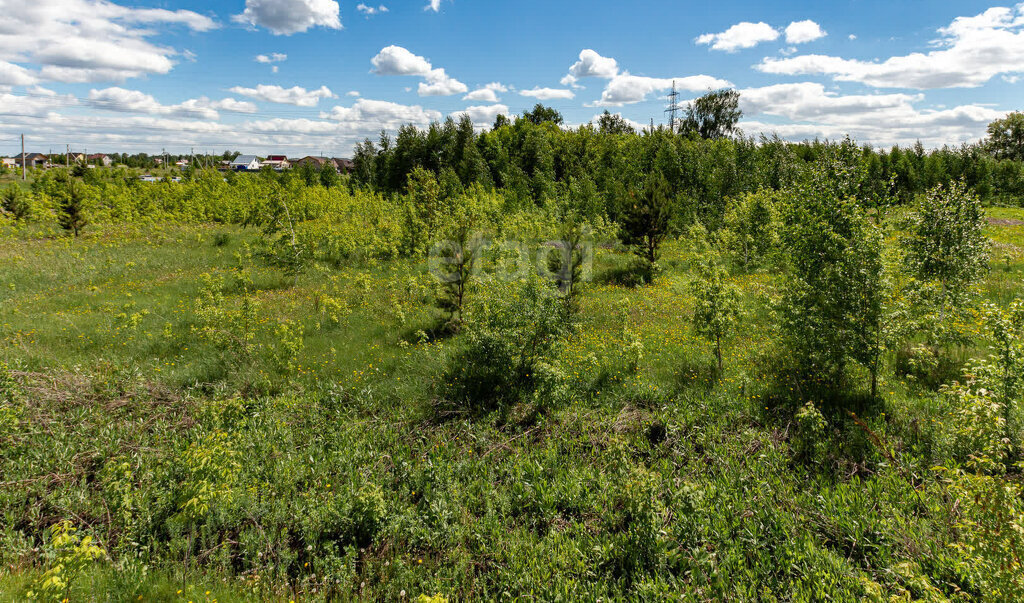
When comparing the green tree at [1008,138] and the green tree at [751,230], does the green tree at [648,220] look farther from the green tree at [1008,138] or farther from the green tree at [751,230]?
the green tree at [1008,138]

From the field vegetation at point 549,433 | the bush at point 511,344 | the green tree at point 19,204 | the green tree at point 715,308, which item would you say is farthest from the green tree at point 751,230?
the green tree at point 19,204

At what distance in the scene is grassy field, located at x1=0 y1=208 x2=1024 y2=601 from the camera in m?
5.87

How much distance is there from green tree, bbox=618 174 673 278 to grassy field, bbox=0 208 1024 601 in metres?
9.06

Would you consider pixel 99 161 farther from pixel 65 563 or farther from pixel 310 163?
pixel 65 563

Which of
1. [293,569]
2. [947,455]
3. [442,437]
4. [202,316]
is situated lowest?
[293,569]

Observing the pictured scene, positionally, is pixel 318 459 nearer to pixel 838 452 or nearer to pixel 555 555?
pixel 555 555

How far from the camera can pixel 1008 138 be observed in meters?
66.9

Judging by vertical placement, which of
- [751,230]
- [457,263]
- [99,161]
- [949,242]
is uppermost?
[99,161]

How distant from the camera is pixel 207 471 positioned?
6.35m

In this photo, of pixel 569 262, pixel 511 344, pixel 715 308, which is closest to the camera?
pixel 511 344

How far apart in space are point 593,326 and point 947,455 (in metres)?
8.97

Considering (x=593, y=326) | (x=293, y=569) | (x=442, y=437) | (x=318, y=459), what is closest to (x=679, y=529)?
(x=442, y=437)

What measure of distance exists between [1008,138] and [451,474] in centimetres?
9778

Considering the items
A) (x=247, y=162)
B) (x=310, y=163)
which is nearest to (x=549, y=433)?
(x=310, y=163)
